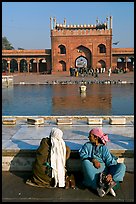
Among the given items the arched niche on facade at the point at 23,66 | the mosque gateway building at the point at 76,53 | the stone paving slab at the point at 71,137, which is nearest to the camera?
the stone paving slab at the point at 71,137

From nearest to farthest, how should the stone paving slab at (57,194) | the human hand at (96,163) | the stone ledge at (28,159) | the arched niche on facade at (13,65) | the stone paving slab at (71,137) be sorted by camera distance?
1. the stone paving slab at (57,194)
2. the human hand at (96,163)
3. the stone ledge at (28,159)
4. the stone paving slab at (71,137)
5. the arched niche on facade at (13,65)

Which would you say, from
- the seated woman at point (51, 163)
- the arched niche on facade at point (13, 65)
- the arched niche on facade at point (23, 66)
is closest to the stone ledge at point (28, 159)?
the seated woman at point (51, 163)

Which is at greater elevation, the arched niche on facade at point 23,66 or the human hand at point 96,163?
the arched niche on facade at point 23,66

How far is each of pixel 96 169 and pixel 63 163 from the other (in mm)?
341

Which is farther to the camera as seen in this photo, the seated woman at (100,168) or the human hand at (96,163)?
the human hand at (96,163)

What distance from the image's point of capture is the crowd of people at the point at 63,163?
2.98 m

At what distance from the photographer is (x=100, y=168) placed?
299 centimetres

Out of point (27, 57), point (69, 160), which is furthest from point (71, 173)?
point (27, 57)

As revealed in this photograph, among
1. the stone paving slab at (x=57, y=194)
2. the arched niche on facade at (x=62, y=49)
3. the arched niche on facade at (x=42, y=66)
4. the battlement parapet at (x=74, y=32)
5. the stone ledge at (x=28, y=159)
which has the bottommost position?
the stone paving slab at (x=57, y=194)

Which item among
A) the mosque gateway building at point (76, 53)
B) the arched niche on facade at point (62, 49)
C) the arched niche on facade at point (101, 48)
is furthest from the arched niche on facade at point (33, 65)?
the arched niche on facade at point (101, 48)

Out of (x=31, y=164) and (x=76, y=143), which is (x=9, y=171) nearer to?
(x=31, y=164)

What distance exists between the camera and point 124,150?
11.4 feet

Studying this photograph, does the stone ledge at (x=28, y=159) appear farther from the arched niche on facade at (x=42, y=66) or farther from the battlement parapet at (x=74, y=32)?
the arched niche on facade at (x=42, y=66)

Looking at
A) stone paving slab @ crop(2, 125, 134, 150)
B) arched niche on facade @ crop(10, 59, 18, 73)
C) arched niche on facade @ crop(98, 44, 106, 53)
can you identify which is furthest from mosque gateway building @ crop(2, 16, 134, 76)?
stone paving slab @ crop(2, 125, 134, 150)
